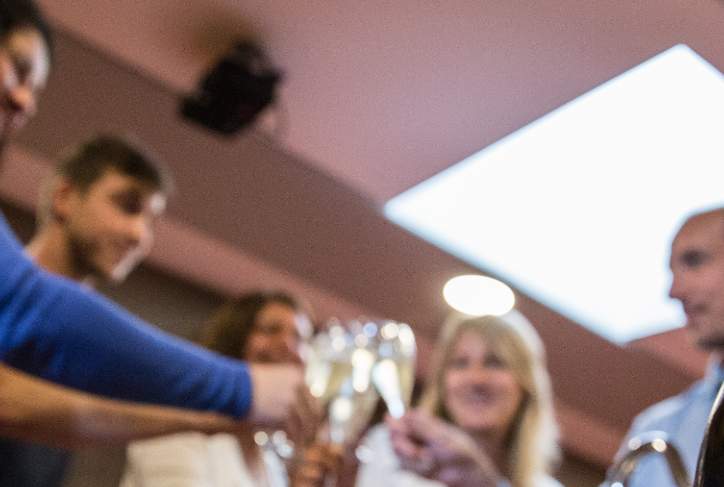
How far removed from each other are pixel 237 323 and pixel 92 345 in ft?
2.92

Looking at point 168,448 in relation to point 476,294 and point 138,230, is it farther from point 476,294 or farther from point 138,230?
point 476,294

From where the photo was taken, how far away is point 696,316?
1.29 m

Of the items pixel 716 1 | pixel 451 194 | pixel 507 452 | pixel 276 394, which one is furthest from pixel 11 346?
pixel 451 194

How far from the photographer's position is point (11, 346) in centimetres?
59

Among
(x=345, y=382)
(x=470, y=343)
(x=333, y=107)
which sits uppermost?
(x=333, y=107)

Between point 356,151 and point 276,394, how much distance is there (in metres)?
1.19

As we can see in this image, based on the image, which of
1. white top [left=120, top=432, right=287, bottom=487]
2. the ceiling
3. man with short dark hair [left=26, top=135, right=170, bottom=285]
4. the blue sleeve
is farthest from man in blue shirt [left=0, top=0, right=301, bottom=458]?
the ceiling

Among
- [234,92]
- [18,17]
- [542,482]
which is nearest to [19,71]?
[18,17]

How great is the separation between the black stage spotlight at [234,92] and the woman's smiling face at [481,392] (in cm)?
68

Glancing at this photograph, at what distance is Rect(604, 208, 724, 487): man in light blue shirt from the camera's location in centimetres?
113

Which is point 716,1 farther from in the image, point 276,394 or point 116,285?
point 116,285

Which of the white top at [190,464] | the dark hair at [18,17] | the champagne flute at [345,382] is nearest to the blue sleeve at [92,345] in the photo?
the champagne flute at [345,382]

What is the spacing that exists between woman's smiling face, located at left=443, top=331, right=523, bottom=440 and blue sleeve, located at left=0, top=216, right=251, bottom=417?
819 mm

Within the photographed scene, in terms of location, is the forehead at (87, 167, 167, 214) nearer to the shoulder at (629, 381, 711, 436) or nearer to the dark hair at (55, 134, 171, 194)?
the dark hair at (55, 134, 171, 194)
